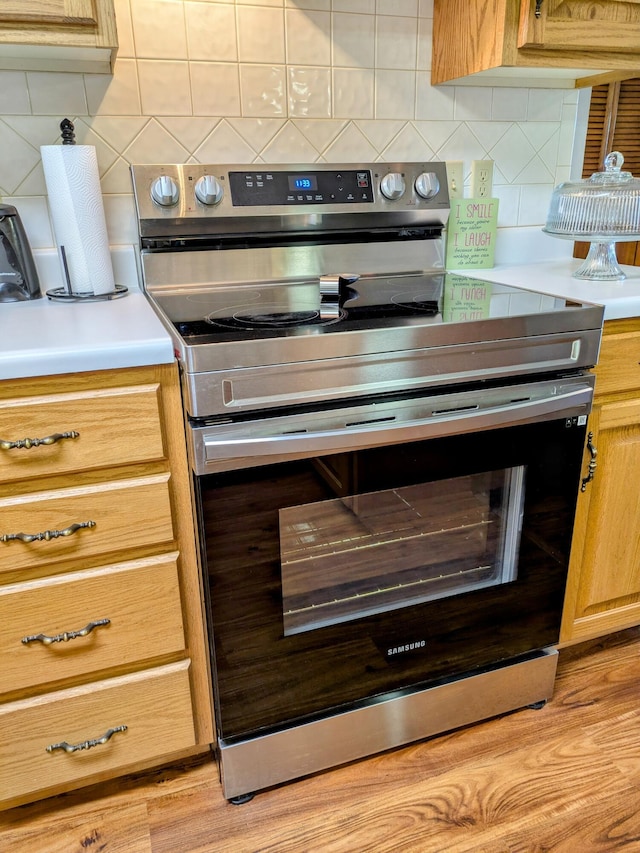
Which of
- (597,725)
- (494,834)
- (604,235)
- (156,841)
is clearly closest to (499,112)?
(604,235)

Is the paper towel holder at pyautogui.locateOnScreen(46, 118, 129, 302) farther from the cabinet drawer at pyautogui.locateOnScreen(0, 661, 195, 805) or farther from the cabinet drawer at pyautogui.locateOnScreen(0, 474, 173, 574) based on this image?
the cabinet drawer at pyautogui.locateOnScreen(0, 661, 195, 805)

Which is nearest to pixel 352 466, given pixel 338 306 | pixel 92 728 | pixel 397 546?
pixel 397 546

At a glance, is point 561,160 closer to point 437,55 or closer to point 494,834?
point 437,55

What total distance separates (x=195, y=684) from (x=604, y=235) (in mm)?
1297

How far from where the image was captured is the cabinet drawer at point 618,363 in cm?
127

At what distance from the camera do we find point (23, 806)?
1.22 metres

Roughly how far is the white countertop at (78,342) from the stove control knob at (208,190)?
1.14 ft

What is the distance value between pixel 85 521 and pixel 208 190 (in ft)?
2.55

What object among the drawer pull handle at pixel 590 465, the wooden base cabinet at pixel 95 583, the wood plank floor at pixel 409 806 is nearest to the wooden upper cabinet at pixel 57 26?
the wooden base cabinet at pixel 95 583

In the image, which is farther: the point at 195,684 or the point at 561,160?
the point at 561,160

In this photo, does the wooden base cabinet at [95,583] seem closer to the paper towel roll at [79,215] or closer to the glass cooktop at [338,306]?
the glass cooktop at [338,306]

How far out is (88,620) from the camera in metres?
1.07

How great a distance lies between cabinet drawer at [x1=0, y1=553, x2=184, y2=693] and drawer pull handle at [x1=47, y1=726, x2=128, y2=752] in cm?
13

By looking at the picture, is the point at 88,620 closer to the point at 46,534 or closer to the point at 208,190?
the point at 46,534
